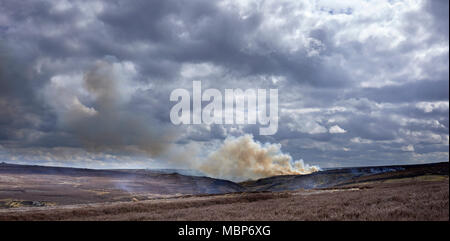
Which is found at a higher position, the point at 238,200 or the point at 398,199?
the point at 398,199

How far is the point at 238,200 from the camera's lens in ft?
182

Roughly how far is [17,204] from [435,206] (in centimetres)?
11337
